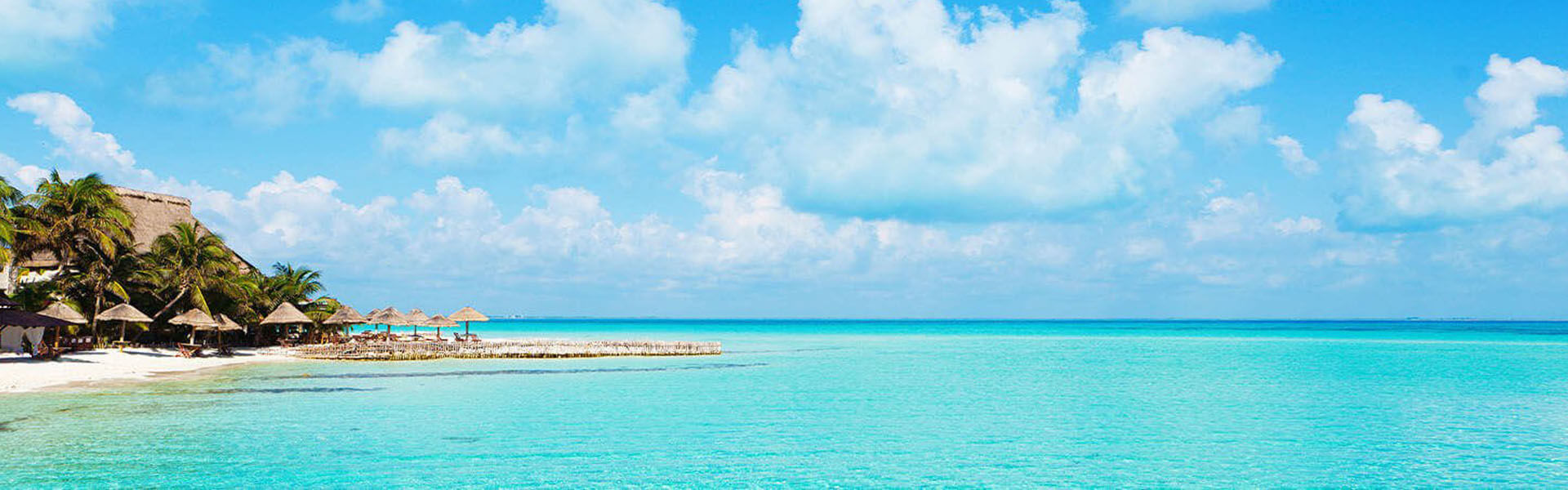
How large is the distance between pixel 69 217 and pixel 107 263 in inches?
118

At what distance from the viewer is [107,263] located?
35594mm

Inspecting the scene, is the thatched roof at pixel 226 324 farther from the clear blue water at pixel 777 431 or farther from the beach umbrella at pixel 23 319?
the beach umbrella at pixel 23 319

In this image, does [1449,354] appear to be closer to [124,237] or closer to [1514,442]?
[1514,442]

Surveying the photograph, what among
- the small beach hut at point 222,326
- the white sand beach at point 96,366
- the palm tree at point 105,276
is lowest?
the white sand beach at point 96,366

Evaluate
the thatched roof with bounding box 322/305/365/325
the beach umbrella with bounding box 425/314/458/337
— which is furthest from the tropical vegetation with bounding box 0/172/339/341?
the beach umbrella with bounding box 425/314/458/337


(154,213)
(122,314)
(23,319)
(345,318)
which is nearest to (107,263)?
(122,314)

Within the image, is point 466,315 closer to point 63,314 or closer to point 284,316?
point 284,316

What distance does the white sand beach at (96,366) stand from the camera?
84.2ft

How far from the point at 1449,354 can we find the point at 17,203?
220ft

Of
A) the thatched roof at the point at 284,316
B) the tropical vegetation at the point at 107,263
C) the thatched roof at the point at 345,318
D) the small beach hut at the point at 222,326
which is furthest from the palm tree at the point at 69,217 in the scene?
the thatched roof at the point at 345,318

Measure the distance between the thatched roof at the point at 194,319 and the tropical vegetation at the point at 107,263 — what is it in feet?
4.18

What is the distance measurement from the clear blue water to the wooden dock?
6763 mm

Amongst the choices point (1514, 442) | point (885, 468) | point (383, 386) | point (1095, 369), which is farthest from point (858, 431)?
point (1095, 369)

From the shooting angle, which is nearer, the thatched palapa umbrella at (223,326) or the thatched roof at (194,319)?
the thatched roof at (194,319)
